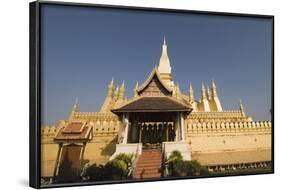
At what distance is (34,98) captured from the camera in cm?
595

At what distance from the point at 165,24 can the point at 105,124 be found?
1.11 m

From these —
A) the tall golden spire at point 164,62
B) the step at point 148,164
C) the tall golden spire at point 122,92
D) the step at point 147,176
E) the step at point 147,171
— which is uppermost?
the tall golden spire at point 164,62

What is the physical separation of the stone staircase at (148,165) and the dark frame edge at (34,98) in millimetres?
961

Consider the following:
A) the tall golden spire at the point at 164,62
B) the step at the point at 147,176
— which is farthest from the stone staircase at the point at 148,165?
the tall golden spire at the point at 164,62

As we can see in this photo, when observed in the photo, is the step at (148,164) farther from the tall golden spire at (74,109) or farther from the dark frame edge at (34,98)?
the dark frame edge at (34,98)

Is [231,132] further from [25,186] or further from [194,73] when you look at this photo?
[25,186]

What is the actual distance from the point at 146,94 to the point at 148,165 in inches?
25.9

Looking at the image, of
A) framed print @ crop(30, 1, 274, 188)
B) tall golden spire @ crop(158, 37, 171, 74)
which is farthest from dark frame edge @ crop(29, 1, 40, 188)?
tall golden spire @ crop(158, 37, 171, 74)

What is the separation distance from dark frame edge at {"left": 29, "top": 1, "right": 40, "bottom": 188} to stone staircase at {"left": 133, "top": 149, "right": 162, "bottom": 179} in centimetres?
96

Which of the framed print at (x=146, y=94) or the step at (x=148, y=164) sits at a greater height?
the framed print at (x=146, y=94)

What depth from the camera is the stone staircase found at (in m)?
6.46

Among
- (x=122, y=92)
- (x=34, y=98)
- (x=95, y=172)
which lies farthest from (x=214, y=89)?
(x=34, y=98)

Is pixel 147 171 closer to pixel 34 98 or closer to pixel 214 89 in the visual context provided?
pixel 214 89

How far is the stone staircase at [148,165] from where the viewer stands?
6.46 m
